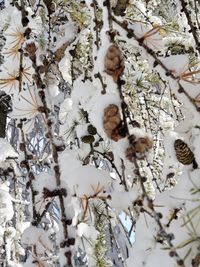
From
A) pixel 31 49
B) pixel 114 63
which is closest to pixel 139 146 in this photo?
pixel 114 63

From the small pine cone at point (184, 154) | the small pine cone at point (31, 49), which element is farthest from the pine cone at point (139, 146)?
the small pine cone at point (31, 49)

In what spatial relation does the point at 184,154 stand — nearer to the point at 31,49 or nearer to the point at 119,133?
the point at 119,133

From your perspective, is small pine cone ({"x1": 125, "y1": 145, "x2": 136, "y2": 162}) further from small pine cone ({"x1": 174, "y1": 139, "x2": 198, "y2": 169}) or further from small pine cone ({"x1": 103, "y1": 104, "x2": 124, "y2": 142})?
small pine cone ({"x1": 174, "y1": 139, "x2": 198, "y2": 169})

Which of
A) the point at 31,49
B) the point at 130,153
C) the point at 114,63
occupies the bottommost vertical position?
the point at 130,153

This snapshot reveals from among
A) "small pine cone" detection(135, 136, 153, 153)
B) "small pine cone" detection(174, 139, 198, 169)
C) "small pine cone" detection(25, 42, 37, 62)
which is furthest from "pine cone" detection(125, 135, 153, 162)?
"small pine cone" detection(25, 42, 37, 62)

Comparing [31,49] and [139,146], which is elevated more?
[31,49]

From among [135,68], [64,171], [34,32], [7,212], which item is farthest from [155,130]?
[64,171]
